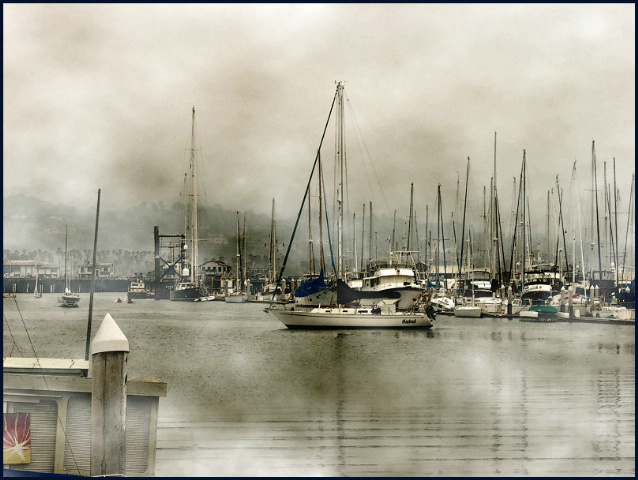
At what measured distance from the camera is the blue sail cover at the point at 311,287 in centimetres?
2080

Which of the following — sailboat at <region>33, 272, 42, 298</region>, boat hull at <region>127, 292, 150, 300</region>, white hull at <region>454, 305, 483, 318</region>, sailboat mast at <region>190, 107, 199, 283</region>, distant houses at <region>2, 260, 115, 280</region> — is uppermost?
sailboat mast at <region>190, 107, 199, 283</region>

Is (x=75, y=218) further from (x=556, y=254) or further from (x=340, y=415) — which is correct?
(x=556, y=254)

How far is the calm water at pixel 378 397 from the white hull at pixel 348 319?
0.33 m

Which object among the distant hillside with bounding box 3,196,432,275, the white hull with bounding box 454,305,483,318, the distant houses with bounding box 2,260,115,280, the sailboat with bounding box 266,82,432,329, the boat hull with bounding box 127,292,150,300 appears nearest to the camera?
the distant hillside with bounding box 3,196,432,275

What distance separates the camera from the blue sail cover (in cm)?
2080

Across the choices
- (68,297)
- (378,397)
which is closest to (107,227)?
(378,397)

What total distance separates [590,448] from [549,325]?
666 inches

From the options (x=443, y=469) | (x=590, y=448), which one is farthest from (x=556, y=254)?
(x=443, y=469)

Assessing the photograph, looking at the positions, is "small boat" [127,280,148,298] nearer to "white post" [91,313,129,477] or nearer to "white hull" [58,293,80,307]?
"white hull" [58,293,80,307]

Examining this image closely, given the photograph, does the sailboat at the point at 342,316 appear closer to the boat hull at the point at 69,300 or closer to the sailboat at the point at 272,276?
the sailboat at the point at 272,276

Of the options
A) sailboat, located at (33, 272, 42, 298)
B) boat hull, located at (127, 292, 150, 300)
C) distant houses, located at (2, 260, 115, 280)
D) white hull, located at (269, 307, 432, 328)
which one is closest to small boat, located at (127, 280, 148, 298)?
boat hull, located at (127, 292, 150, 300)

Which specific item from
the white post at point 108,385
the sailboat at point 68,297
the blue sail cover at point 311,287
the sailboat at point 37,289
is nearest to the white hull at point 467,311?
the blue sail cover at point 311,287

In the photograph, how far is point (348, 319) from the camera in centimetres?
2017

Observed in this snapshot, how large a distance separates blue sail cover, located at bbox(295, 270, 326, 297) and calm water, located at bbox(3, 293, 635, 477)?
145 centimetres
